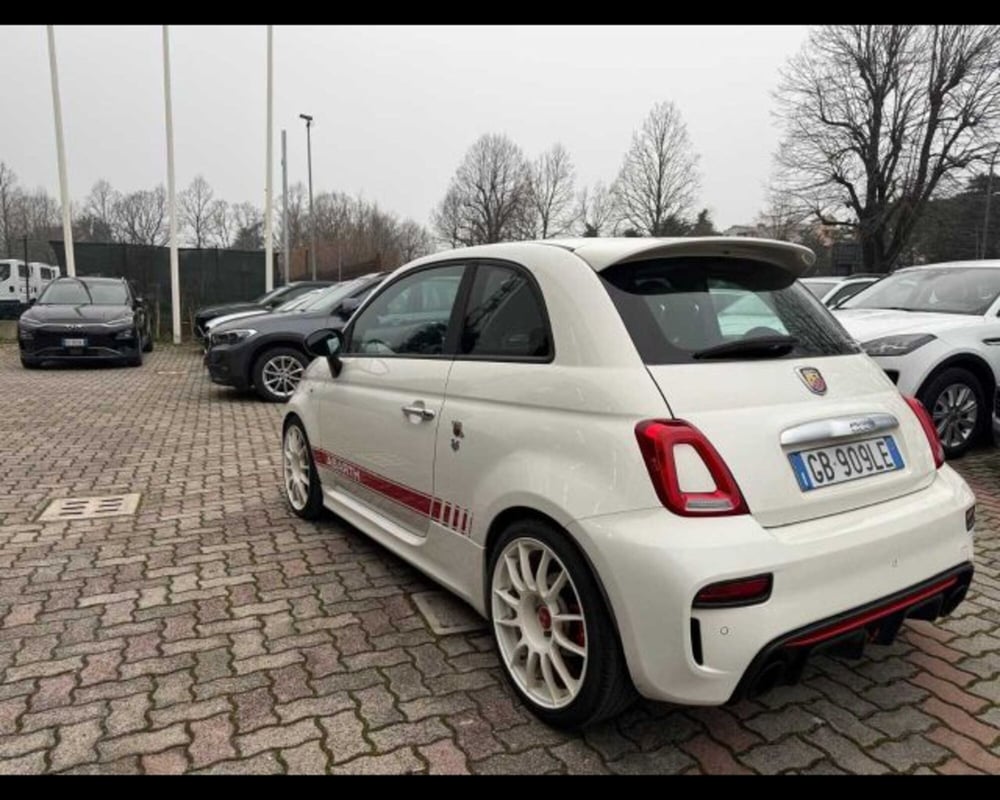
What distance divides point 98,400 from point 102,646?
24.7ft

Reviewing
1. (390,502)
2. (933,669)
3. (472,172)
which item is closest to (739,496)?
(933,669)

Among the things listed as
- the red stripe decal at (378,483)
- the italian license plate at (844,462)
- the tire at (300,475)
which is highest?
the italian license plate at (844,462)

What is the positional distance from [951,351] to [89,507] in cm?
659

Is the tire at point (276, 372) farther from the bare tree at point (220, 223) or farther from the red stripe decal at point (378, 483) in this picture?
the bare tree at point (220, 223)

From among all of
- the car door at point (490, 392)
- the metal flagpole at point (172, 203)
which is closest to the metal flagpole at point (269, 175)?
the metal flagpole at point (172, 203)

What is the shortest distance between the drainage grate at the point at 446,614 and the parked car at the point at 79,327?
11270 millimetres

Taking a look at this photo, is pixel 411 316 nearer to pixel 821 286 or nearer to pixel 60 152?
pixel 821 286

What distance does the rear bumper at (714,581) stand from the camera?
1.93 metres

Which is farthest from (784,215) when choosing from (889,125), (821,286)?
(821,286)

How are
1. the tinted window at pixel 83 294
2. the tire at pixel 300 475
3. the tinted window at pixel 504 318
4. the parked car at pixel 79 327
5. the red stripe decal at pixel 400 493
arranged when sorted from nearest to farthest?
the tinted window at pixel 504 318 < the red stripe decal at pixel 400 493 < the tire at pixel 300 475 < the parked car at pixel 79 327 < the tinted window at pixel 83 294

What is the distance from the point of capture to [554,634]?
2318 mm

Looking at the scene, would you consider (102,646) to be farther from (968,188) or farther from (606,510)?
(968,188)

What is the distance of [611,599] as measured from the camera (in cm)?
206

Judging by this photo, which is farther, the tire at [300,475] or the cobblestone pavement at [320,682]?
the tire at [300,475]
